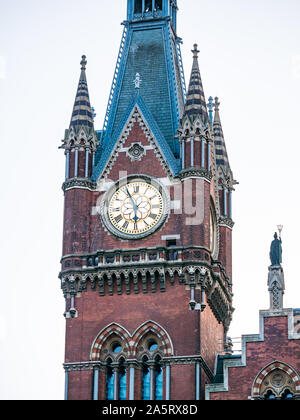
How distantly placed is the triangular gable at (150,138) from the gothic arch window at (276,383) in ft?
36.6

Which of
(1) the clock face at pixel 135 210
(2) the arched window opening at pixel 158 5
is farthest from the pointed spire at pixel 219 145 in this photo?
(1) the clock face at pixel 135 210

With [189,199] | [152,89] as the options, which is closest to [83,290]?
[189,199]

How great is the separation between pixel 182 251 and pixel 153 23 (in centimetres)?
1416

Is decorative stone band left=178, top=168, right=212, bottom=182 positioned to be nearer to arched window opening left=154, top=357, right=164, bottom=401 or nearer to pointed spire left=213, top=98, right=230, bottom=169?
pointed spire left=213, top=98, right=230, bottom=169

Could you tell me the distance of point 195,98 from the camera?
74125 mm

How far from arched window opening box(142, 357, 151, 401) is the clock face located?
5.91 meters

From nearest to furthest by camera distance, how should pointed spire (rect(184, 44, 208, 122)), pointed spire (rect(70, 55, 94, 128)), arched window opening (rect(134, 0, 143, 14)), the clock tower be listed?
the clock tower, pointed spire (rect(184, 44, 208, 122)), pointed spire (rect(70, 55, 94, 128)), arched window opening (rect(134, 0, 143, 14))

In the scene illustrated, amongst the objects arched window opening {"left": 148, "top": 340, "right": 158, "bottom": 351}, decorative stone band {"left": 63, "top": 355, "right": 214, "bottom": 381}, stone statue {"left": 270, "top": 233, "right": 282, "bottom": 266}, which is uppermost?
stone statue {"left": 270, "top": 233, "right": 282, "bottom": 266}

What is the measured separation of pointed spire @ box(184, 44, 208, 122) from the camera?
73750 millimetres

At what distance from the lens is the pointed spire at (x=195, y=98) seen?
7375 centimetres

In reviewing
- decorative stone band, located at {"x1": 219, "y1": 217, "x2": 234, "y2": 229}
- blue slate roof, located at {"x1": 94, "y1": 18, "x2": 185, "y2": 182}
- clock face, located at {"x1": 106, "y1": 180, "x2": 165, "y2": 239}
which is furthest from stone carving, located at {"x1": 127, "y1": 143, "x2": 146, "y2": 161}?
decorative stone band, located at {"x1": 219, "y1": 217, "x2": 234, "y2": 229}
